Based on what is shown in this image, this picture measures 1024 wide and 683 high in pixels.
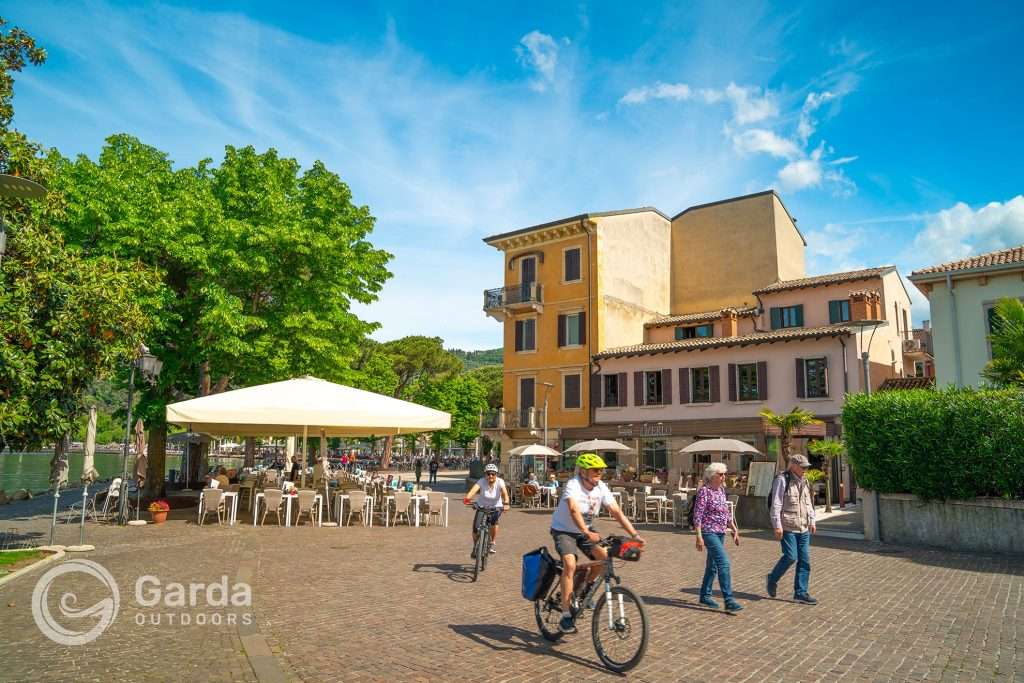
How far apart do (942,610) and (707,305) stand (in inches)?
1172

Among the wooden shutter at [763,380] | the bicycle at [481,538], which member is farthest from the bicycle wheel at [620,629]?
the wooden shutter at [763,380]

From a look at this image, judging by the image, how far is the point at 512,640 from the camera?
6246 millimetres

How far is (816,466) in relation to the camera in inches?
1048

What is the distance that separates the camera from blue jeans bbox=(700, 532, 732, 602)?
7.57m

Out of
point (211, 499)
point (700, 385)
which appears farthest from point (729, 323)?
point (211, 499)

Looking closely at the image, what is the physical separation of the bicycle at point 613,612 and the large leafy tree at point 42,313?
8537 millimetres

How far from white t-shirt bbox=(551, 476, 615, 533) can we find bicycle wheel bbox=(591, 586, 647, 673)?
2.24ft

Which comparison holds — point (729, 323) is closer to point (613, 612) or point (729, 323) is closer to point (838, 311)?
point (838, 311)

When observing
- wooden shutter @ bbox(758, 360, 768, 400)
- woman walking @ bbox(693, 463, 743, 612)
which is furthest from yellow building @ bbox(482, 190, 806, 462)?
woman walking @ bbox(693, 463, 743, 612)

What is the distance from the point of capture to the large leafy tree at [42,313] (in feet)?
32.3

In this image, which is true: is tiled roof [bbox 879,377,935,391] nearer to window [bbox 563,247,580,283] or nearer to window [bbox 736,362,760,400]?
window [bbox 736,362,760,400]

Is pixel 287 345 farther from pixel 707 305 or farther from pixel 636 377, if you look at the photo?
pixel 707 305

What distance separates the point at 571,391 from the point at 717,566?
84.8 ft

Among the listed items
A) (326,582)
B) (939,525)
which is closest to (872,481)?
(939,525)
